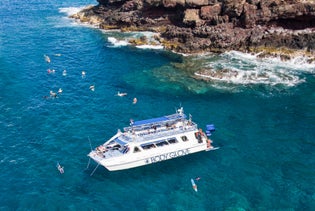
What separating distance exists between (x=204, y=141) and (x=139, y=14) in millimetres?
74251

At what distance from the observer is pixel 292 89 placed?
76.8m

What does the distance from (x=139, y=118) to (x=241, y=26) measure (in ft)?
158

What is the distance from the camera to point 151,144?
5656cm

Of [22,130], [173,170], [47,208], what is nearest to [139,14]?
[22,130]

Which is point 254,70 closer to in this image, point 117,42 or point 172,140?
point 172,140

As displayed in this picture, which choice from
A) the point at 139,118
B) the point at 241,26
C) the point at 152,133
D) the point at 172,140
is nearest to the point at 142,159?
the point at 152,133

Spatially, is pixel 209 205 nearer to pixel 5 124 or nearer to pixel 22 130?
pixel 22 130

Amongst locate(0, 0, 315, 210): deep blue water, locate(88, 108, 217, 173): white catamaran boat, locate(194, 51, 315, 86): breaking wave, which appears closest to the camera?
locate(0, 0, 315, 210): deep blue water

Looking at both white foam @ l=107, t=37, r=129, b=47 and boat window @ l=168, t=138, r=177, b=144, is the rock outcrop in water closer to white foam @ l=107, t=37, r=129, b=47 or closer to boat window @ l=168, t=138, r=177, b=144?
white foam @ l=107, t=37, r=129, b=47

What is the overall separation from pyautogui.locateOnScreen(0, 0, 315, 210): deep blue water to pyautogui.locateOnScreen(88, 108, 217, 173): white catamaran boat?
55.6 inches

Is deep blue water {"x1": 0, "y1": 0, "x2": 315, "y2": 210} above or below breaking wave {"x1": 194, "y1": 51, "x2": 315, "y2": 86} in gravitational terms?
below

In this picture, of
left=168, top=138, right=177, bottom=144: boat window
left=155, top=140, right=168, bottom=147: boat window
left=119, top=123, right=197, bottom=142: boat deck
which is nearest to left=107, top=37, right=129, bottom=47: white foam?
left=119, top=123, right=197, bottom=142: boat deck

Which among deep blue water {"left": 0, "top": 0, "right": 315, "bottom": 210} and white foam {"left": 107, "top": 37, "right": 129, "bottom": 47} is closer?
deep blue water {"left": 0, "top": 0, "right": 315, "bottom": 210}

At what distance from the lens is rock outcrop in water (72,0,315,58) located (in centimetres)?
9319
